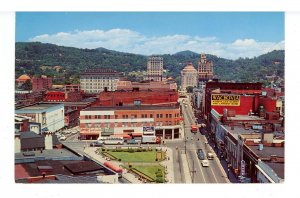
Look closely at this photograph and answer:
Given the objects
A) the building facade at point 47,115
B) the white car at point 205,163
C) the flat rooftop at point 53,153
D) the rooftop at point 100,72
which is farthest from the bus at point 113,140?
the rooftop at point 100,72

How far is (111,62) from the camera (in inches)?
466

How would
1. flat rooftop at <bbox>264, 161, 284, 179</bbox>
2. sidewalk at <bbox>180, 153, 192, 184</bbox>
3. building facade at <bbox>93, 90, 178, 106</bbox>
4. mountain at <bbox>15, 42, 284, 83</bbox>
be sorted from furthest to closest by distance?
building facade at <bbox>93, 90, 178, 106</bbox> → mountain at <bbox>15, 42, 284, 83</bbox> → sidewalk at <bbox>180, 153, 192, 184</bbox> → flat rooftop at <bbox>264, 161, 284, 179</bbox>

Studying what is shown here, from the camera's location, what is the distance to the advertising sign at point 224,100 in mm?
10727

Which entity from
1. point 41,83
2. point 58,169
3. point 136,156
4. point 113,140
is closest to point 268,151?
point 136,156

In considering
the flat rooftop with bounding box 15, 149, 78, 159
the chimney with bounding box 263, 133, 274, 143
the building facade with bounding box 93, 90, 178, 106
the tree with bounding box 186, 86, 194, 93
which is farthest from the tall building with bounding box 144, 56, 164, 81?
the flat rooftop with bounding box 15, 149, 78, 159

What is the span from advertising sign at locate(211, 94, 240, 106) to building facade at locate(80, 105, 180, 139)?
1257 mm

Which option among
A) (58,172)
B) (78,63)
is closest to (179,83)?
(78,63)

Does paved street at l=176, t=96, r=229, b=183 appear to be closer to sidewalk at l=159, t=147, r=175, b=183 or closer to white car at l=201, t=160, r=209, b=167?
white car at l=201, t=160, r=209, b=167

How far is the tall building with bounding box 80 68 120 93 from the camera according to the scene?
43.9 ft

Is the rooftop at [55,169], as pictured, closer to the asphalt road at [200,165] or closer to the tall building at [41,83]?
the asphalt road at [200,165]

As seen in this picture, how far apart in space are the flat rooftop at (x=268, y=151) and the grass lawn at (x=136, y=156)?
1.99m

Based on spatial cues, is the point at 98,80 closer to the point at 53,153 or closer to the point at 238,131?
the point at 238,131
